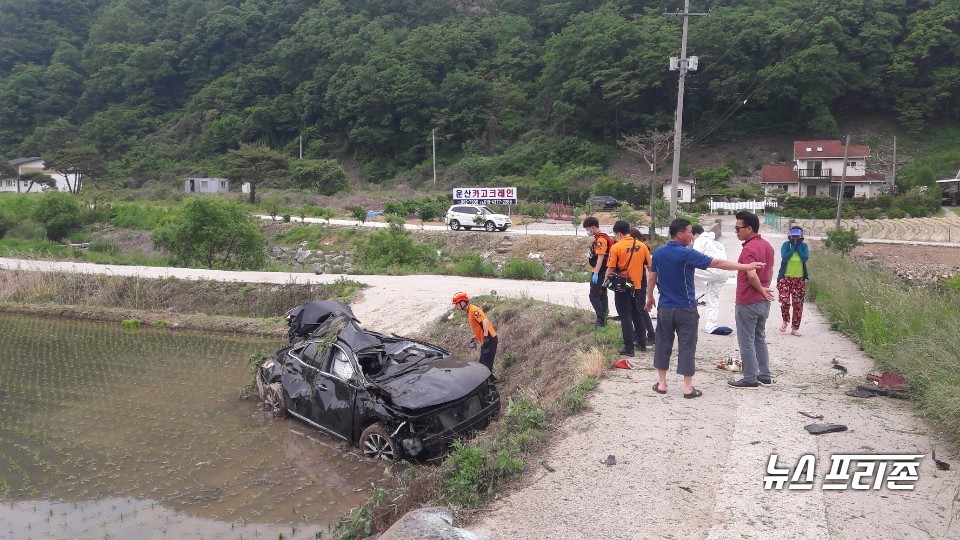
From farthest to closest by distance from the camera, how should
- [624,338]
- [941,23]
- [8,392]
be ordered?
1. [941,23]
2. [8,392]
3. [624,338]

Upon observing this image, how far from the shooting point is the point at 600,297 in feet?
34.0

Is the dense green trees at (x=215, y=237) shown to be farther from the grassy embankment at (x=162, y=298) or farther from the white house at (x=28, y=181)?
the white house at (x=28, y=181)

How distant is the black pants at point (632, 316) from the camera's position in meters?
9.19

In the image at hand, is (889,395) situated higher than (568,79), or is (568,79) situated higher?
(568,79)

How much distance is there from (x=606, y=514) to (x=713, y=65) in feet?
232

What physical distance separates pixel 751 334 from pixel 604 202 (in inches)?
1704

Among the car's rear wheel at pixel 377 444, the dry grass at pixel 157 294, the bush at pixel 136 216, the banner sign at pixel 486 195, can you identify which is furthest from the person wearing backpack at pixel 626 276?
the bush at pixel 136 216

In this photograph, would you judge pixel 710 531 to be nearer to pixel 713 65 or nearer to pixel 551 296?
pixel 551 296

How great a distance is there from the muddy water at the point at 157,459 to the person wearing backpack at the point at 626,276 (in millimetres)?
3843

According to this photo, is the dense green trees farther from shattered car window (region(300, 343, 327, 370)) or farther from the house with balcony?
the house with balcony

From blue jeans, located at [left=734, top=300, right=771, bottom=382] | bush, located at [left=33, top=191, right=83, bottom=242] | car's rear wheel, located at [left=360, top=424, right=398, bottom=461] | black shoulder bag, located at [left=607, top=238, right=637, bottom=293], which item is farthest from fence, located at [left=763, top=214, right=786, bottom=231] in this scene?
bush, located at [left=33, top=191, right=83, bottom=242]

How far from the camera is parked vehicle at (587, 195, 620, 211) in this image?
4959cm

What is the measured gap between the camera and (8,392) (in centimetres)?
1214

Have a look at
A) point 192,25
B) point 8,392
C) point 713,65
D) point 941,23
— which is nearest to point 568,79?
point 713,65
